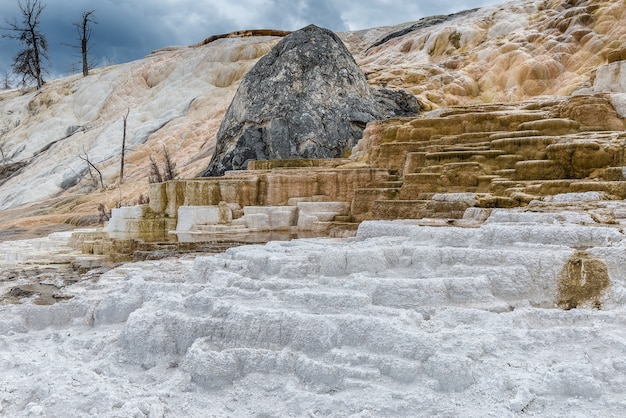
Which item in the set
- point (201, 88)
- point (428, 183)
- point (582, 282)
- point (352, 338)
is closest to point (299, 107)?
point (428, 183)

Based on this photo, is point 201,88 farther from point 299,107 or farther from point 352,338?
point 352,338

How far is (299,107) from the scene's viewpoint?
14617 millimetres

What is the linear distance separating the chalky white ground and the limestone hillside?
24.2 ft

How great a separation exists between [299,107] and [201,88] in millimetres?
13262

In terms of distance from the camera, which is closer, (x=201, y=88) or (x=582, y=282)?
(x=582, y=282)

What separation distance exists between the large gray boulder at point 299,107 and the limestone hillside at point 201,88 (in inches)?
123

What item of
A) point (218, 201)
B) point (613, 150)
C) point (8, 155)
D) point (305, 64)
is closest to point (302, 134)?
point (305, 64)

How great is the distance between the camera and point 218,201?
9.04m

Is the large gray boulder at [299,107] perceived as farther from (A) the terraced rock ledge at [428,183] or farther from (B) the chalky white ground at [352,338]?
(B) the chalky white ground at [352,338]

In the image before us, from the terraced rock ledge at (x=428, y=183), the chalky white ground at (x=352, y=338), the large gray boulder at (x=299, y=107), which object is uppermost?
the large gray boulder at (x=299, y=107)

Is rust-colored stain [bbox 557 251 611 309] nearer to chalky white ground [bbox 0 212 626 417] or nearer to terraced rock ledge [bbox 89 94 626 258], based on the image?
chalky white ground [bbox 0 212 626 417]

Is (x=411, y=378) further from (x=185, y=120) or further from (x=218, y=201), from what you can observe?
(x=185, y=120)

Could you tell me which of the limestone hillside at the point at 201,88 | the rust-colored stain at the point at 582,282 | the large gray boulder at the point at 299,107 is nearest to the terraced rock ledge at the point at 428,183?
the rust-colored stain at the point at 582,282

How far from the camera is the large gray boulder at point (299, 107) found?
14.4 metres
